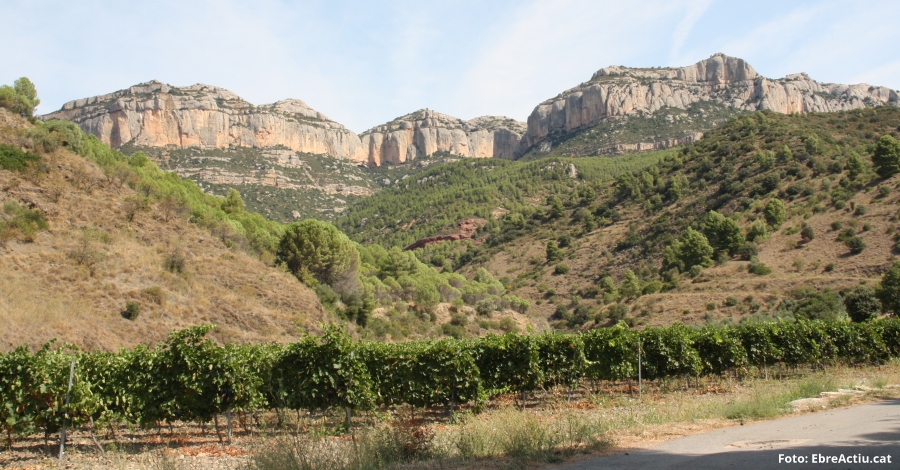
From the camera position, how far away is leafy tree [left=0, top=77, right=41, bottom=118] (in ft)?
105

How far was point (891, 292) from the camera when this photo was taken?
34.2 metres

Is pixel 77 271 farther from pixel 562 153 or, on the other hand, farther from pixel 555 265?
pixel 562 153

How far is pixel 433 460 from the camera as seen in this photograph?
755 cm

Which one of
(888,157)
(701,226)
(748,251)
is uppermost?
(888,157)

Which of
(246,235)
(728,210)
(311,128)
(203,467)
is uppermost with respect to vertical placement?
(311,128)

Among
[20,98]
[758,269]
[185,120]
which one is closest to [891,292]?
[758,269]

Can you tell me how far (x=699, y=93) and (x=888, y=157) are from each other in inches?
3021

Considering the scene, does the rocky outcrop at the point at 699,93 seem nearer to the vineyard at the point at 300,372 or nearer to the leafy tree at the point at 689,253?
the leafy tree at the point at 689,253

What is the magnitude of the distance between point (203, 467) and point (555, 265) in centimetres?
5619

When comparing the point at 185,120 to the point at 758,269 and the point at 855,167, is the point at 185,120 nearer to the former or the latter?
the point at 758,269

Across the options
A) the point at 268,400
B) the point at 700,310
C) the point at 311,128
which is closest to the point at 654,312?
the point at 700,310

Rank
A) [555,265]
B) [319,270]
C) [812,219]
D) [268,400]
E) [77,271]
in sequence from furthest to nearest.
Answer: [555,265]
[812,219]
[319,270]
[77,271]
[268,400]

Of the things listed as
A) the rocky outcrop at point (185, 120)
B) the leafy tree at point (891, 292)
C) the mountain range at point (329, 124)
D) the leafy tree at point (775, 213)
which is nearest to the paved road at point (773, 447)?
the leafy tree at point (891, 292)

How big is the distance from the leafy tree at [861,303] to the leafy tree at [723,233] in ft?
43.8
